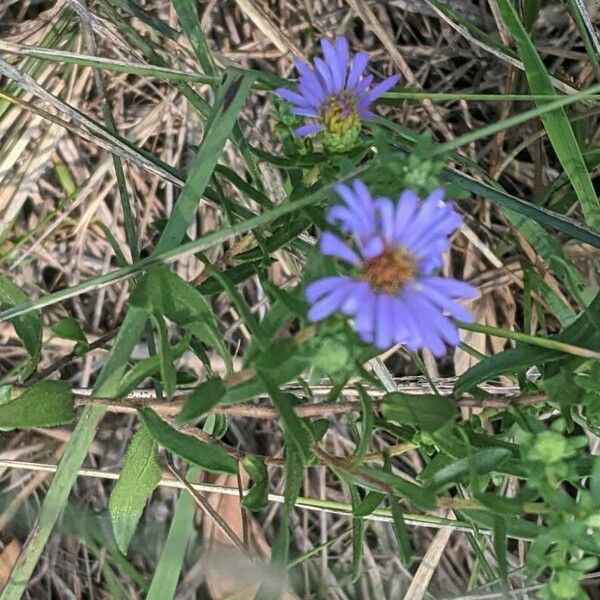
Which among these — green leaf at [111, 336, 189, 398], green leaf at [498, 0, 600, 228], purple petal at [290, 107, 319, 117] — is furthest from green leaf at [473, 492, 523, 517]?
green leaf at [498, 0, 600, 228]

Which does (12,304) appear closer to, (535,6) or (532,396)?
(532,396)

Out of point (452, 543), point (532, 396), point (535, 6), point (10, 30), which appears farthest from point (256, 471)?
point (10, 30)

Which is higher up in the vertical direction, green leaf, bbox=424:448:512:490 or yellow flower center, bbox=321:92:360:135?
yellow flower center, bbox=321:92:360:135

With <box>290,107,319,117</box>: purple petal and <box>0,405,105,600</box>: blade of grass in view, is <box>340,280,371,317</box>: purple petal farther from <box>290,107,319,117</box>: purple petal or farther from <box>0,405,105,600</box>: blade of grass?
<box>0,405,105,600</box>: blade of grass

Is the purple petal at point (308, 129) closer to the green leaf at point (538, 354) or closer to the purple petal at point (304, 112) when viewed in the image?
the purple petal at point (304, 112)

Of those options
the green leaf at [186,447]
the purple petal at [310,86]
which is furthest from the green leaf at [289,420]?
the purple petal at [310,86]

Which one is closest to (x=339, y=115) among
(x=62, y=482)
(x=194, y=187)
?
(x=194, y=187)

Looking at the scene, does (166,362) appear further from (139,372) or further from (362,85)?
(362,85)
